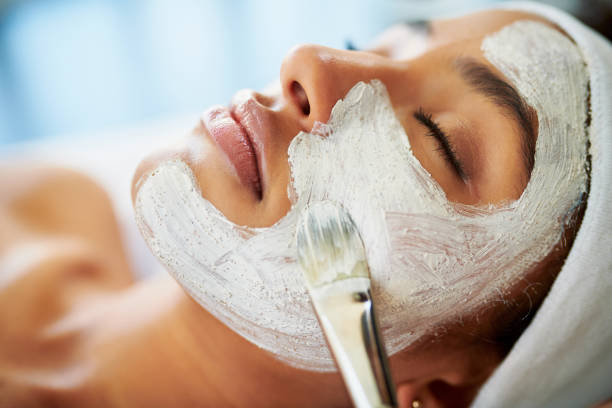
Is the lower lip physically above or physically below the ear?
above

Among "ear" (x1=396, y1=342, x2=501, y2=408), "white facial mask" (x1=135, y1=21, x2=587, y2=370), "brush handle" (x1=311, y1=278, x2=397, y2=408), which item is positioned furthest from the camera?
"ear" (x1=396, y1=342, x2=501, y2=408)

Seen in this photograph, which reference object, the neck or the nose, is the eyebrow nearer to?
the nose

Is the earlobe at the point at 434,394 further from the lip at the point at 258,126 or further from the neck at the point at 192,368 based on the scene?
the lip at the point at 258,126

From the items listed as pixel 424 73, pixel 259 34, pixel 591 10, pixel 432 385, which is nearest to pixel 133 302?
pixel 432 385

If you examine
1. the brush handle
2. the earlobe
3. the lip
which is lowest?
the earlobe

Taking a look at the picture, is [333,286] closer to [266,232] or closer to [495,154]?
[266,232]

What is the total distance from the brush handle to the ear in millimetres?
229

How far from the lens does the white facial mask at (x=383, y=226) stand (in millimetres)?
635

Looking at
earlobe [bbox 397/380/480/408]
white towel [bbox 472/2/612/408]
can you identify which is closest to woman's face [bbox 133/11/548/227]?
white towel [bbox 472/2/612/408]

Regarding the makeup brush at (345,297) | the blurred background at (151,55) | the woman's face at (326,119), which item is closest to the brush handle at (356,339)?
the makeup brush at (345,297)

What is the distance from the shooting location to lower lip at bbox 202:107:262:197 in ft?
2.11

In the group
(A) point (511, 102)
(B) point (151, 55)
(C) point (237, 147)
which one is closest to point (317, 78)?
(C) point (237, 147)

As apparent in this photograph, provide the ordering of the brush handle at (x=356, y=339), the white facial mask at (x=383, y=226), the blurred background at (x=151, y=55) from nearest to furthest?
the brush handle at (x=356, y=339) → the white facial mask at (x=383, y=226) → the blurred background at (x=151, y=55)

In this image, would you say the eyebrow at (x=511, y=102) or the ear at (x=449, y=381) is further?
the ear at (x=449, y=381)
